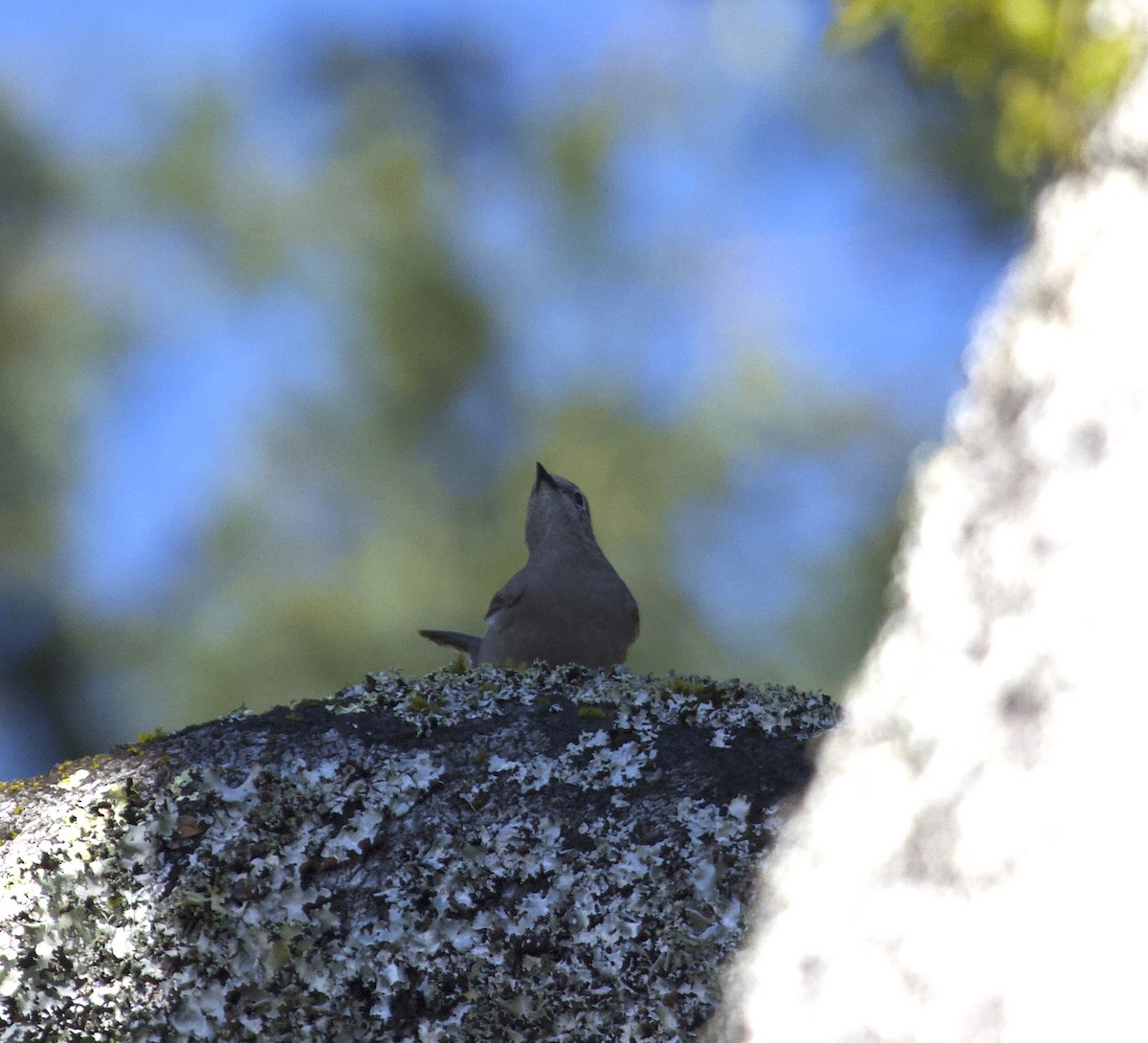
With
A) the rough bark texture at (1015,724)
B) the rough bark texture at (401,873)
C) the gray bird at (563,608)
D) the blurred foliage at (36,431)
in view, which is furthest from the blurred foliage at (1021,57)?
the blurred foliage at (36,431)

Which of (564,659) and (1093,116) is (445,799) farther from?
(1093,116)

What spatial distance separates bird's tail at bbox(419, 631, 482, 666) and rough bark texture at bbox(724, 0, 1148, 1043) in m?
3.00

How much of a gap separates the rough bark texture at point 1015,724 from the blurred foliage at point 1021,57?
45 mm

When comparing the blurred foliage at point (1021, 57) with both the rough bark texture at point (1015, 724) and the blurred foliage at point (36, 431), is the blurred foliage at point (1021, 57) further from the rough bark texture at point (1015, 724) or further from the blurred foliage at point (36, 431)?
the blurred foliage at point (36, 431)

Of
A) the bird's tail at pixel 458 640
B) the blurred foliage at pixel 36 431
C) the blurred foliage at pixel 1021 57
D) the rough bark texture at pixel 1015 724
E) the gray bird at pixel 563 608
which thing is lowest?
the rough bark texture at pixel 1015 724

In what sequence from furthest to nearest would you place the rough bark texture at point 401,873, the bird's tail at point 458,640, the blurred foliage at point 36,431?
the blurred foliage at point 36,431 < the bird's tail at point 458,640 < the rough bark texture at point 401,873

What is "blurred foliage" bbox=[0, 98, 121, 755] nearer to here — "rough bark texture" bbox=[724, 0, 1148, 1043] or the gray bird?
the gray bird

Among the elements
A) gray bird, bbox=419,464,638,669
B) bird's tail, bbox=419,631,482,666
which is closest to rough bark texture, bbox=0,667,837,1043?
gray bird, bbox=419,464,638,669

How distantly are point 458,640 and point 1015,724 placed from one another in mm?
3471

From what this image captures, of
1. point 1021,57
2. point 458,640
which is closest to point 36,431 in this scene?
point 458,640

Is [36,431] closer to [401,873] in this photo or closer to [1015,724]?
[401,873]

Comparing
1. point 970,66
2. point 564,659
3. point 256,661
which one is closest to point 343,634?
point 256,661

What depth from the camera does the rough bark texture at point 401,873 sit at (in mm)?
2588

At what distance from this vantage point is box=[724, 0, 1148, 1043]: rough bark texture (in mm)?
1338
